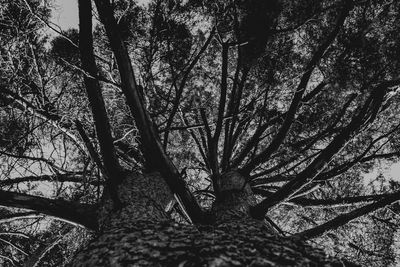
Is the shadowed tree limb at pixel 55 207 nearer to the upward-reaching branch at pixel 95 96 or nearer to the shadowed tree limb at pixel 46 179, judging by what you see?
the upward-reaching branch at pixel 95 96

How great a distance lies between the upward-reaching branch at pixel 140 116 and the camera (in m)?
2.50

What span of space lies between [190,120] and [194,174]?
1286 millimetres

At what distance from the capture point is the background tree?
2.49 m

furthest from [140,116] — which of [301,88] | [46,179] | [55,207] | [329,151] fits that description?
[46,179]

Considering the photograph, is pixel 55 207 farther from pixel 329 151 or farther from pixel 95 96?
pixel 329 151

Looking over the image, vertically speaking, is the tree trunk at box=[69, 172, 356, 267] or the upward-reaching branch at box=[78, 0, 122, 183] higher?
the upward-reaching branch at box=[78, 0, 122, 183]

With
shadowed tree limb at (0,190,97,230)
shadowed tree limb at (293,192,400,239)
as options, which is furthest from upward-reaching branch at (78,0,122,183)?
shadowed tree limb at (293,192,400,239)

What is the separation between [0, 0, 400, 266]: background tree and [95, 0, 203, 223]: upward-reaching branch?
0.04ft

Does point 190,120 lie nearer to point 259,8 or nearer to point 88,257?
point 259,8

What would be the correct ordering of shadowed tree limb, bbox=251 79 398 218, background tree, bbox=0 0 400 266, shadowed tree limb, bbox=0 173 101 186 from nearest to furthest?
background tree, bbox=0 0 400 266 → shadowed tree limb, bbox=251 79 398 218 → shadowed tree limb, bbox=0 173 101 186

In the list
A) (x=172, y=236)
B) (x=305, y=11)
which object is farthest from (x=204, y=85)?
(x=172, y=236)

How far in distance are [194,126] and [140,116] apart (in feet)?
6.08

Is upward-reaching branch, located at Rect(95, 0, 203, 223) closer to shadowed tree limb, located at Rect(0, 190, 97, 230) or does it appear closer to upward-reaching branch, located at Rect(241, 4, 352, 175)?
shadowed tree limb, located at Rect(0, 190, 97, 230)

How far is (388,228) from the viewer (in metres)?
5.70
